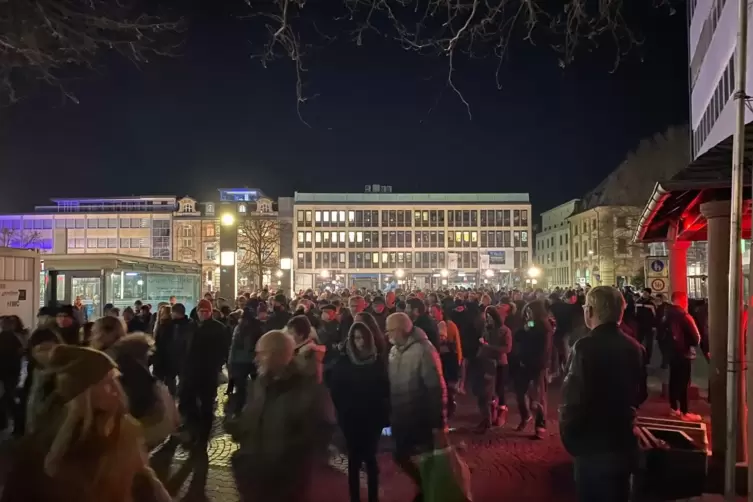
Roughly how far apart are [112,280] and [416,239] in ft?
256

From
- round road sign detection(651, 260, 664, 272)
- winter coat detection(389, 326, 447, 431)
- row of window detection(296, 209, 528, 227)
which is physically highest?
row of window detection(296, 209, 528, 227)

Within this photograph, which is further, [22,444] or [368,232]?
[368,232]

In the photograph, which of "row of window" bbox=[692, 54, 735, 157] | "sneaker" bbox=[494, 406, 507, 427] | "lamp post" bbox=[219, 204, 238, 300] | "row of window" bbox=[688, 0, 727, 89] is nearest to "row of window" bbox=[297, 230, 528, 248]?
"row of window" bbox=[688, 0, 727, 89]

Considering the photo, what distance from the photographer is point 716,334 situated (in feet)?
23.0

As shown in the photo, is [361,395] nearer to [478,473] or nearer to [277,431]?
[277,431]

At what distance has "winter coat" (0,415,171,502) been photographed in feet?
9.27

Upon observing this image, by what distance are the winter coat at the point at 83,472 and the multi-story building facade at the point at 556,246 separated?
88.3 meters

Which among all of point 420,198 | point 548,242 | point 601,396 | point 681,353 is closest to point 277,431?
point 601,396

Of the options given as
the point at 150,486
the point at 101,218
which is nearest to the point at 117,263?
the point at 150,486

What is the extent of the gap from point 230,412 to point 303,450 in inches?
273

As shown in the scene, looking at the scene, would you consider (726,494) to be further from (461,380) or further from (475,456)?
(461,380)

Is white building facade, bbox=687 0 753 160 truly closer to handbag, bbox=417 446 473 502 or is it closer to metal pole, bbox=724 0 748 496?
metal pole, bbox=724 0 748 496

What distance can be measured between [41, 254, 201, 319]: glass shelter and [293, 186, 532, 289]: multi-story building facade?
225 ft

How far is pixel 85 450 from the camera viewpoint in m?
2.86
